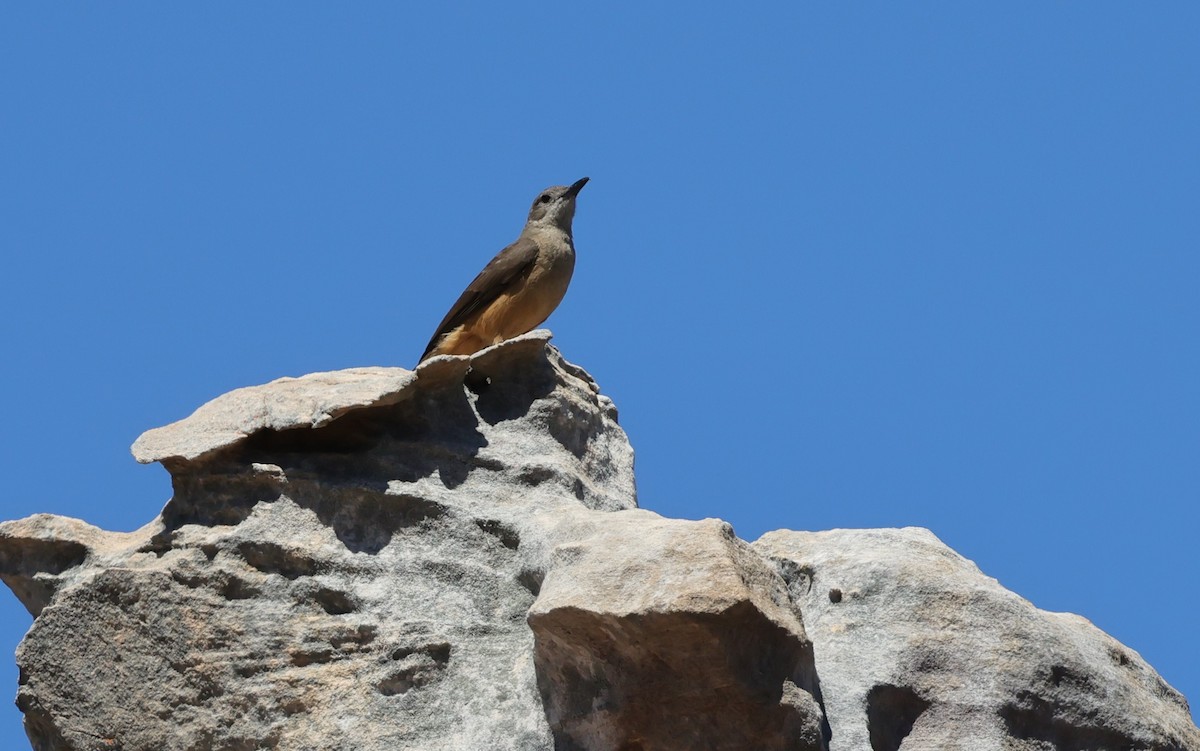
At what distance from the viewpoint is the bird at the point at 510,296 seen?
11.5m

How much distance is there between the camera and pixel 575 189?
1298cm

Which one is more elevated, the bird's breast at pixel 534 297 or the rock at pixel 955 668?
the bird's breast at pixel 534 297

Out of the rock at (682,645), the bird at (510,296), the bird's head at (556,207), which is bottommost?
the rock at (682,645)

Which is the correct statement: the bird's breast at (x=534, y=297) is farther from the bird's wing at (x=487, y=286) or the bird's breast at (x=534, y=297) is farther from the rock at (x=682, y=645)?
the rock at (x=682, y=645)

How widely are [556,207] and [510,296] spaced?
1324mm

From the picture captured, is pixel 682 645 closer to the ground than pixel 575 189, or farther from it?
closer to the ground

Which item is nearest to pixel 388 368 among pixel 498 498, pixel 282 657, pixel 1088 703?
pixel 498 498

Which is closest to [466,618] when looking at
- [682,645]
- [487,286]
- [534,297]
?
[682,645]

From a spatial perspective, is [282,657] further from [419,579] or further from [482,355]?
[482,355]

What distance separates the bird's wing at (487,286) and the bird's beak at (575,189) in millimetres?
1144

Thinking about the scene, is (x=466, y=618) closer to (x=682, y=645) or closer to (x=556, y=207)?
(x=682, y=645)

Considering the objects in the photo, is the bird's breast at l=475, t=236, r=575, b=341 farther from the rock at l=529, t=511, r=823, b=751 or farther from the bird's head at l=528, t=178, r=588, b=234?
the rock at l=529, t=511, r=823, b=751

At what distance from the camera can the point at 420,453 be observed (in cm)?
778

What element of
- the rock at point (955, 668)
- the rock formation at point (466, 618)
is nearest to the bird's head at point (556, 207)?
the rock formation at point (466, 618)
